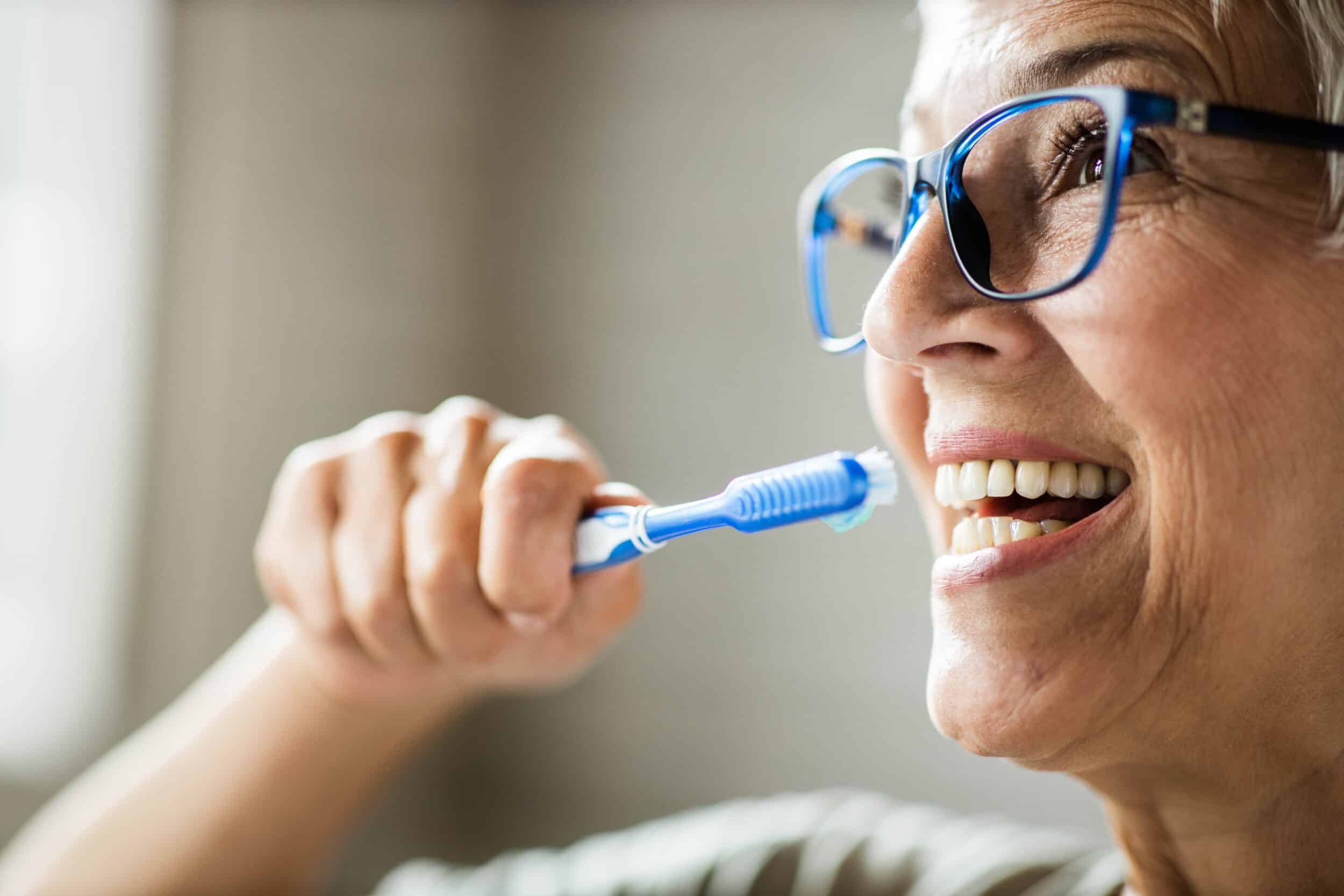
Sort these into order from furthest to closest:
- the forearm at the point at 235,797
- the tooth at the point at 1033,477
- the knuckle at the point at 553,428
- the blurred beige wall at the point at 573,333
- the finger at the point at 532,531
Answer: the blurred beige wall at the point at 573,333 < the forearm at the point at 235,797 < the knuckle at the point at 553,428 < the finger at the point at 532,531 < the tooth at the point at 1033,477

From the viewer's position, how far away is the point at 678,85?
2762 mm

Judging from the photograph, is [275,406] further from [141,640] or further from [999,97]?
[999,97]

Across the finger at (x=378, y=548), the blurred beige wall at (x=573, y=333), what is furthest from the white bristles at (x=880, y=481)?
the blurred beige wall at (x=573, y=333)

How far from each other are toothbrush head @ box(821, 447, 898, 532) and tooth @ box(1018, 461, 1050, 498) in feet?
0.30

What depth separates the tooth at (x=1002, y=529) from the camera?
800 mm

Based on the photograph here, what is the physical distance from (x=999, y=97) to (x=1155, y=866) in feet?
1.90

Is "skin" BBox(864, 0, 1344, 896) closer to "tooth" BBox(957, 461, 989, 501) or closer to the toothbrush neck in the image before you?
"tooth" BBox(957, 461, 989, 501)

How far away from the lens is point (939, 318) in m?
0.74

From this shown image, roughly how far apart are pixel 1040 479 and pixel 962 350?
0.10m

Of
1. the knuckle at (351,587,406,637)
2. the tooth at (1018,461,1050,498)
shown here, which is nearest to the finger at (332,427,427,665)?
the knuckle at (351,587,406,637)

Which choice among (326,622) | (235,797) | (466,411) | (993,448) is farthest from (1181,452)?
(235,797)

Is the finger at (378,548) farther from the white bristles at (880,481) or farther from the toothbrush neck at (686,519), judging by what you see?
the white bristles at (880,481)

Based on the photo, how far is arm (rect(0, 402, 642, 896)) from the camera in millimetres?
920

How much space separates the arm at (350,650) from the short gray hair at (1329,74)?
1.70 feet
